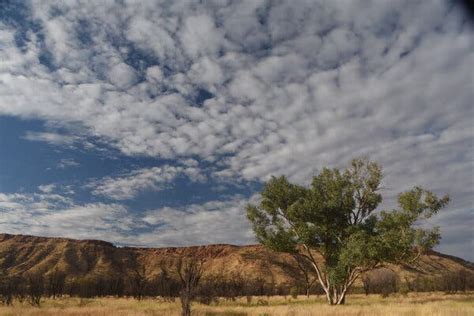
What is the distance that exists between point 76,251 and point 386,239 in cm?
15360

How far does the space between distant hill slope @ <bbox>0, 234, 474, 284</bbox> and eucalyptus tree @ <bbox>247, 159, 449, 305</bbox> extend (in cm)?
10720

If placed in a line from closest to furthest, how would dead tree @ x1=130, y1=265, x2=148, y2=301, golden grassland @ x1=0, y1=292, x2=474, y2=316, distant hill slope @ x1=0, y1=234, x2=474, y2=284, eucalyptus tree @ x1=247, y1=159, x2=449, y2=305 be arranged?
golden grassland @ x1=0, y1=292, x2=474, y2=316
eucalyptus tree @ x1=247, y1=159, x2=449, y2=305
dead tree @ x1=130, y1=265, x2=148, y2=301
distant hill slope @ x1=0, y1=234, x2=474, y2=284

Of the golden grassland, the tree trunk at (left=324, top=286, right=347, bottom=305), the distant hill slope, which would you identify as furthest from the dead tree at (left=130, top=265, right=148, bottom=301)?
the distant hill slope

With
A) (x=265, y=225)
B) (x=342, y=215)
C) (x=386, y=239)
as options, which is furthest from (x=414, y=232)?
(x=265, y=225)

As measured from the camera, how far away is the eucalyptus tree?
3644 cm

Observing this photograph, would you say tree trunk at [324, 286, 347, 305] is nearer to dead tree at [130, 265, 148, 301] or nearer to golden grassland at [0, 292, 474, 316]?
golden grassland at [0, 292, 474, 316]

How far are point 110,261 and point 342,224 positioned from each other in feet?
484

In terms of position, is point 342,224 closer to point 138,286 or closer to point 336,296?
point 336,296

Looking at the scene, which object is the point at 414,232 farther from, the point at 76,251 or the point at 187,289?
the point at 76,251

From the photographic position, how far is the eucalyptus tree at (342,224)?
36.4m

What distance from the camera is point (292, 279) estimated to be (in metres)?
149

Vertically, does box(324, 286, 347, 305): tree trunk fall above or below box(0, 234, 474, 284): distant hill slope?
below

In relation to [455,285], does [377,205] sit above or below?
above

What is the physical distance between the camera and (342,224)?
1580 inches
